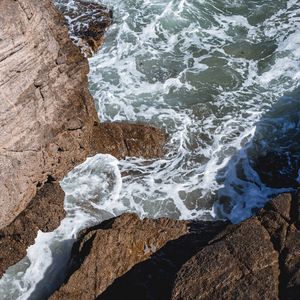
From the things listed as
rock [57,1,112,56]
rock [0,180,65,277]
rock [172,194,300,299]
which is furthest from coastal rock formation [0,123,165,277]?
rock [57,1,112,56]

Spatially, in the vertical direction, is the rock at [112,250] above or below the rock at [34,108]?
below

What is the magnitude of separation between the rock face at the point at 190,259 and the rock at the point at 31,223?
131cm

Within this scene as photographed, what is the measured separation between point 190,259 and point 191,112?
6.31 m

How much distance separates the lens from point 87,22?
1692 cm

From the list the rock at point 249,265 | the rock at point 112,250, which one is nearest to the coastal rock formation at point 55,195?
the rock at point 112,250

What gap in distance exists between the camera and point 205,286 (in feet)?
25.9

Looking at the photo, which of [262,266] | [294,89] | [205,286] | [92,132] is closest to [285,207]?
[262,266]

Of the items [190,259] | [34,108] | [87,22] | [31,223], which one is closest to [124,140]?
[34,108]

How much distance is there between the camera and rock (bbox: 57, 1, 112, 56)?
1612cm

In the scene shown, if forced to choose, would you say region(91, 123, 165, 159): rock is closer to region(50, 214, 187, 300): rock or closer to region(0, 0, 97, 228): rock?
region(0, 0, 97, 228): rock

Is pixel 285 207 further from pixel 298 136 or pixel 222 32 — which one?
pixel 222 32

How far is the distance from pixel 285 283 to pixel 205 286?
134 cm

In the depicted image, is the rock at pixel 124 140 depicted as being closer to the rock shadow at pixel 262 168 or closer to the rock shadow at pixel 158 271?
the rock shadow at pixel 262 168

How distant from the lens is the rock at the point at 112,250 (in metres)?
9.13
